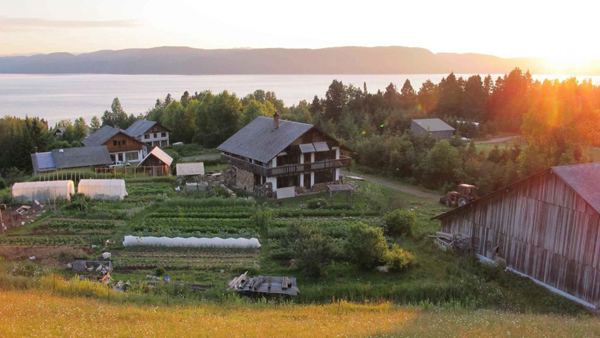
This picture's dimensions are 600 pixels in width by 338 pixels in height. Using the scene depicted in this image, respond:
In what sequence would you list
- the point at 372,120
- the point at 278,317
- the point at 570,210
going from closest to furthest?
the point at 278,317, the point at 570,210, the point at 372,120

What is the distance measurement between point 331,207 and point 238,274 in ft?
40.3

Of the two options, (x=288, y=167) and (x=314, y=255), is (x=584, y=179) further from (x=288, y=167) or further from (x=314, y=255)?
(x=288, y=167)

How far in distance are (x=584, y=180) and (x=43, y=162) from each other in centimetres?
4413

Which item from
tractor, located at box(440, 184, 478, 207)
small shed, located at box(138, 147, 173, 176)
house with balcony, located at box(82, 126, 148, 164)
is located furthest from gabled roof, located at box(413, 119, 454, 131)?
house with balcony, located at box(82, 126, 148, 164)

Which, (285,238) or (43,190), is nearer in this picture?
(285,238)

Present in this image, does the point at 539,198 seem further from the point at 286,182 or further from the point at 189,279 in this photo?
the point at 286,182

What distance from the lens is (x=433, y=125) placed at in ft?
211

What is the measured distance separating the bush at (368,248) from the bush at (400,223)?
185 inches

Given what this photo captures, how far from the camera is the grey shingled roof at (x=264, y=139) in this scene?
3420 cm

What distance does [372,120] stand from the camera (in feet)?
233

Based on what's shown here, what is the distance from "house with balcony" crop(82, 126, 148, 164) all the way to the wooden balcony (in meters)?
19.0

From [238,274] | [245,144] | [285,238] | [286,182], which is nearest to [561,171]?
[285,238]

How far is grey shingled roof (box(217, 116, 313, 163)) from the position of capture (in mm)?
34200

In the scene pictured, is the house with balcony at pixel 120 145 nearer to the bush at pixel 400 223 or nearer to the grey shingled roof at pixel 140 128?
the grey shingled roof at pixel 140 128
